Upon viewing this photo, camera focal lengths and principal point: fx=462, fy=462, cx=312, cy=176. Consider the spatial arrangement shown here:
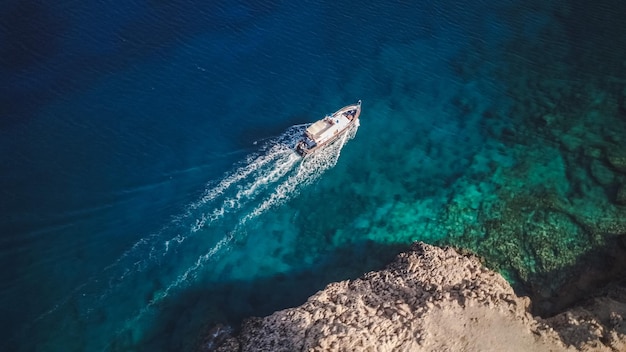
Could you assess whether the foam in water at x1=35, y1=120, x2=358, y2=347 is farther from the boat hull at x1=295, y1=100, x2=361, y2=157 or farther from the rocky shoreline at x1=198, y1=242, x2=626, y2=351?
the rocky shoreline at x1=198, y1=242, x2=626, y2=351

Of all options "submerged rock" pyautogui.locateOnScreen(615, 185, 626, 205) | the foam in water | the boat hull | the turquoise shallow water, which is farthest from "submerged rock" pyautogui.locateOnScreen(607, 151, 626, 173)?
the foam in water

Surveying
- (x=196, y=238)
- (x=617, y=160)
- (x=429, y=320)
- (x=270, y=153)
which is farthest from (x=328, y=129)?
(x=617, y=160)

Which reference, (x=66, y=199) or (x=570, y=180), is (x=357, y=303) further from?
(x=66, y=199)

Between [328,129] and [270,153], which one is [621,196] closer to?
[328,129]

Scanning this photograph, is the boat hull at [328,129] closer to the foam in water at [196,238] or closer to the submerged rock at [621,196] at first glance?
the foam in water at [196,238]

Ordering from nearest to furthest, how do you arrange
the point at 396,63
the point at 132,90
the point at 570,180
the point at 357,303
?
the point at 357,303
the point at 570,180
the point at 132,90
the point at 396,63

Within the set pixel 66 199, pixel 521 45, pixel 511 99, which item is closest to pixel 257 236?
pixel 66 199

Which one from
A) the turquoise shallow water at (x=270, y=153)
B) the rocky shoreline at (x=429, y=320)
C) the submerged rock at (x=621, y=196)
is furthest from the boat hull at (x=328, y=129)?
the submerged rock at (x=621, y=196)
